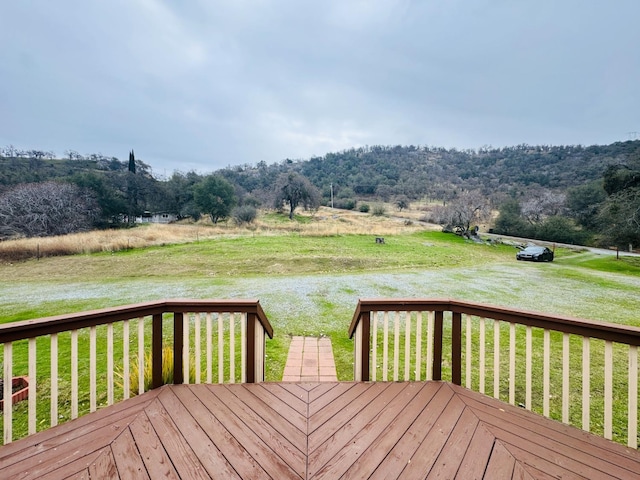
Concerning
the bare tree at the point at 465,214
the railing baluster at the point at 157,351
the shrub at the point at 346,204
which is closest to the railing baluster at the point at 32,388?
the railing baluster at the point at 157,351

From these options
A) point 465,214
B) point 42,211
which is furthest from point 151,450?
point 42,211

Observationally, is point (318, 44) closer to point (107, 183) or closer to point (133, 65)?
point (133, 65)

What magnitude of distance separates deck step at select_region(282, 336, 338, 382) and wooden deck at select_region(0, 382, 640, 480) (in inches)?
41.3

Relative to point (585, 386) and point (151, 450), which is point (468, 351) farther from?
point (151, 450)

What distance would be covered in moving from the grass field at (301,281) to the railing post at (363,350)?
4.82ft

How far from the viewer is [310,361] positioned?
365cm

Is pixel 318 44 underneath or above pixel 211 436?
above

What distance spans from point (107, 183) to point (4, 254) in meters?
21.9

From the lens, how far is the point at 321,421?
185 cm

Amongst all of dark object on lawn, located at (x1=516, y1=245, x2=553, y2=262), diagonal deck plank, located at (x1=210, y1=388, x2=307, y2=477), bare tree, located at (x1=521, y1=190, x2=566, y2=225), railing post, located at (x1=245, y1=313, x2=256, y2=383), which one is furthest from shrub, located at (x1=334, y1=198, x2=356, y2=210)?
diagonal deck plank, located at (x1=210, y1=388, x2=307, y2=477)

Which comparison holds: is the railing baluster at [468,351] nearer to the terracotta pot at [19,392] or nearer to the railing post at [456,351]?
the railing post at [456,351]

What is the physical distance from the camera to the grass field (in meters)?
6.34

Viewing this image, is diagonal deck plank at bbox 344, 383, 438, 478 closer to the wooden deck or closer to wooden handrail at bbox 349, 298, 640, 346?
the wooden deck

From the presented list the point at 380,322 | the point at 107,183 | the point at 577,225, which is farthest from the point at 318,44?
the point at 107,183
